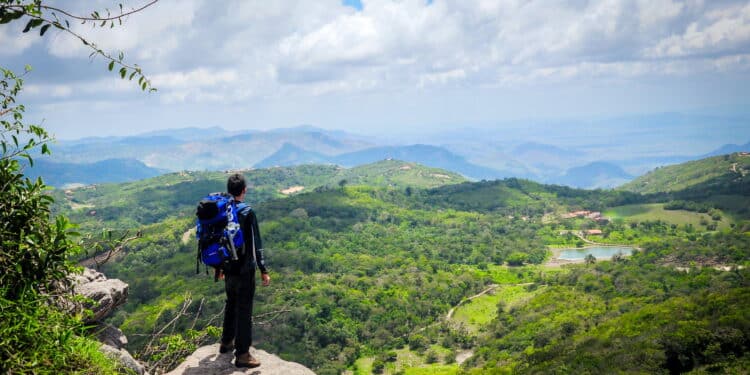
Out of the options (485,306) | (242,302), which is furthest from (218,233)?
(485,306)

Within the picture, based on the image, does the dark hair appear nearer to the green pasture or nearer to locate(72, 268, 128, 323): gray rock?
locate(72, 268, 128, 323): gray rock

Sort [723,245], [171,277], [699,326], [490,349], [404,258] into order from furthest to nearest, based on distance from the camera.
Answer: [404,258]
[171,277]
[723,245]
[490,349]
[699,326]

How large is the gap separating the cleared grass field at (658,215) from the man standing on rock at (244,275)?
17443 centimetres

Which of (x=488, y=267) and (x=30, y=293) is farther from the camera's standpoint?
(x=488, y=267)

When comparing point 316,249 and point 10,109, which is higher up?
point 10,109

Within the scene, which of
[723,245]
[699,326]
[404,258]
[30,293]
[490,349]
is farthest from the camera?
[404,258]

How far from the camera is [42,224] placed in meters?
7.29

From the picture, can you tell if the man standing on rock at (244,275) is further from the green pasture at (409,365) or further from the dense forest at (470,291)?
the green pasture at (409,365)

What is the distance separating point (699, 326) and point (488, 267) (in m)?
91.4

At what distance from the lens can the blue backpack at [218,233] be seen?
27.0 feet

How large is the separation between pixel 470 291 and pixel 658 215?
333ft

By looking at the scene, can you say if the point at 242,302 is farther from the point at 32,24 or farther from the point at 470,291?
the point at 470,291

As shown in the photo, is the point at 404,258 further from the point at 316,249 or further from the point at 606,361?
the point at 606,361

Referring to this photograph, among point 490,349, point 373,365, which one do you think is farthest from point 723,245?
point 373,365
